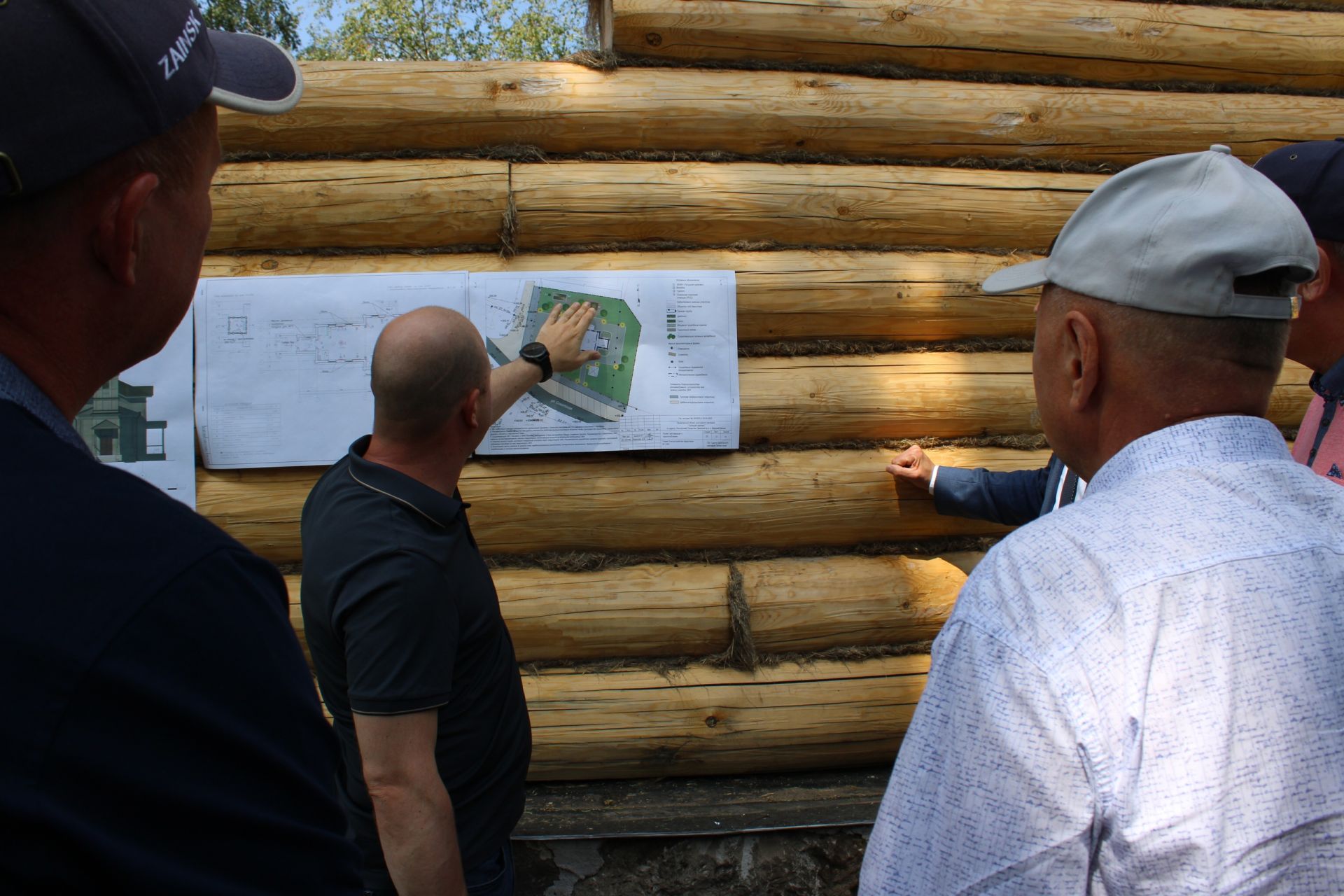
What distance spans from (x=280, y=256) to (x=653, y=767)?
2.49m

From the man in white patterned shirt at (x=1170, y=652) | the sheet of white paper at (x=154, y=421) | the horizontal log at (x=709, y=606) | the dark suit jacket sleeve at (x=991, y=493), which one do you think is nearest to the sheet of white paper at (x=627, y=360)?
the horizontal log at (x=709, y=606)

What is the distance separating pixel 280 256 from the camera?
340 cm

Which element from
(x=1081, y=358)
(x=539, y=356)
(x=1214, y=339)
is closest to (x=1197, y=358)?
(x=1214, y=339)

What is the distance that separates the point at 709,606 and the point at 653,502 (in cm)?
47

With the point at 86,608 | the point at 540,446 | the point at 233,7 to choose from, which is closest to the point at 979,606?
the point at 86,608

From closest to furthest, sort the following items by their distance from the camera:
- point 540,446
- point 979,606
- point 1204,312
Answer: point 979,606 < point 1204,312 < point 540,446

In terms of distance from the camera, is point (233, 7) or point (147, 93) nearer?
point (147, 93)

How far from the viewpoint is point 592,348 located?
10.9ft

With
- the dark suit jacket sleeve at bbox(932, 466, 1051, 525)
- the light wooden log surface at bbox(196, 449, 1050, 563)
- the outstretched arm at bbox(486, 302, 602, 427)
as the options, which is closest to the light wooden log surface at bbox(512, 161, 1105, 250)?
the outstretched arm at bbox(486, 302, 602, 427)

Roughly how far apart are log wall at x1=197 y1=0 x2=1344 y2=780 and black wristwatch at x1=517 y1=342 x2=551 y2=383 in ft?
1.28

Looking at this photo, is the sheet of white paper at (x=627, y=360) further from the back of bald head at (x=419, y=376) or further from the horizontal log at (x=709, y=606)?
the back of bald head at (x=419, y=376)

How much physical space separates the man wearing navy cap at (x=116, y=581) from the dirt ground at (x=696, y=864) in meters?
2.34

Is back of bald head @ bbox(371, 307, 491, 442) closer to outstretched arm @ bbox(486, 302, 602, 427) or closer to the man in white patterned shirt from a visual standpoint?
outstretched arm @ bbox(486, 302, 602, 427)

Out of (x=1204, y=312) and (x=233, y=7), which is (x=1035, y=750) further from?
(x=233, y=7)
